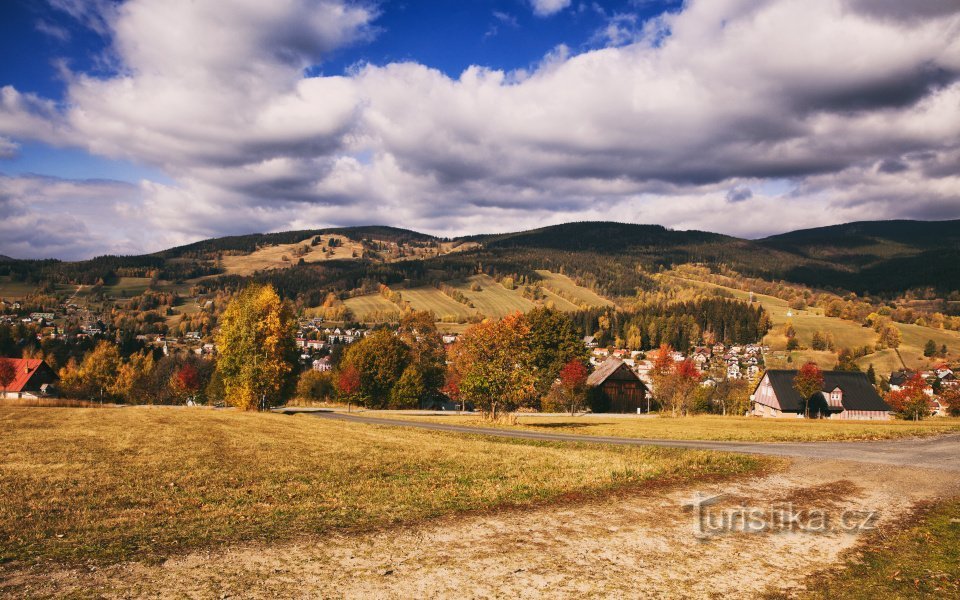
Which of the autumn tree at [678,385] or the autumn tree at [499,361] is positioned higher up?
the autumn tree at [499,361]

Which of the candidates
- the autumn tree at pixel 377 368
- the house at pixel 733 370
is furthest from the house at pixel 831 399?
the autumn tree at pixel 377 368

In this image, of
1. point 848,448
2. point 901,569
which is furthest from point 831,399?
point 901,569

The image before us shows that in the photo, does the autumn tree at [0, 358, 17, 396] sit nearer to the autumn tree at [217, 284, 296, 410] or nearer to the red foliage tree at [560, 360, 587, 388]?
the autumn tree at [217, 284, 296, 410]

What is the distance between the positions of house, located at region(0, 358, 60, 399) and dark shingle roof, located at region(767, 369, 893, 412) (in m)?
127

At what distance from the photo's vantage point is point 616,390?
94.6 meters

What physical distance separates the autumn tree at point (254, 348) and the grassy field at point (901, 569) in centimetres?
5372

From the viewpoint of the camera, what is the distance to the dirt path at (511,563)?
30.5ft

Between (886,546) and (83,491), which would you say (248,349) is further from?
(886,546)

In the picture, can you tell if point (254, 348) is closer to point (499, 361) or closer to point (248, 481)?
point (499, 361)

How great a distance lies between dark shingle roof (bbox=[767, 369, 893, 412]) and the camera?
91125 mm

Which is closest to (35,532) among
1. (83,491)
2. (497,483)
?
(83,491)

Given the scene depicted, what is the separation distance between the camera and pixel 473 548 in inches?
462

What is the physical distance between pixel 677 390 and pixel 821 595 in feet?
257

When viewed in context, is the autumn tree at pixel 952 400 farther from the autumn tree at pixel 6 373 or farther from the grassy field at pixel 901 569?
the autumn tree at pixel 6 373
